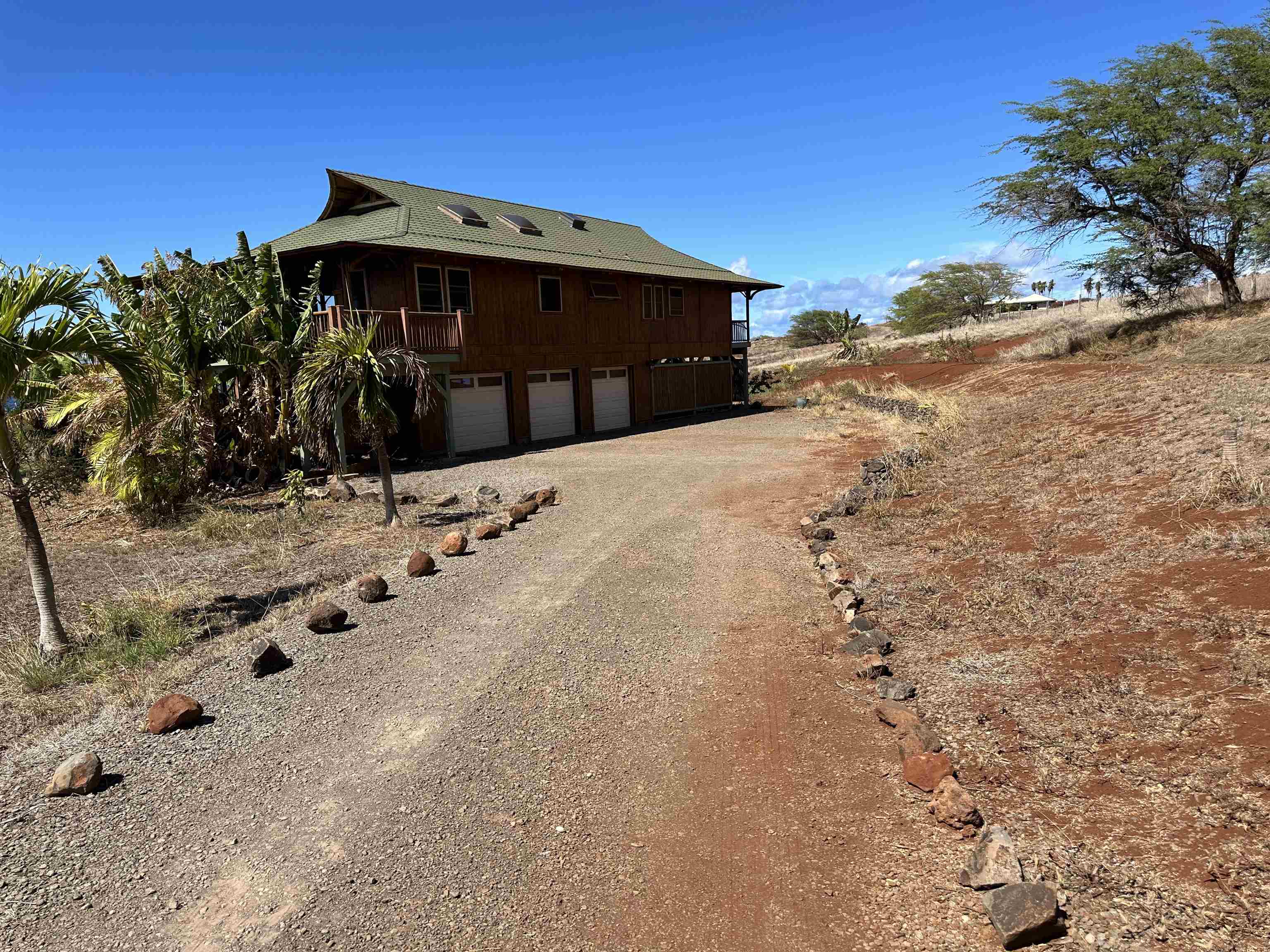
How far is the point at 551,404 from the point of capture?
25.2 metres

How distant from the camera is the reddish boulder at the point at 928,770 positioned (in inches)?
172

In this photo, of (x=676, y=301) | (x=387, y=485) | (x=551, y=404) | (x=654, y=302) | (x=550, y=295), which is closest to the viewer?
(x=387, y=485)

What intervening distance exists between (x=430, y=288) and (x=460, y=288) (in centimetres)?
Result: 106

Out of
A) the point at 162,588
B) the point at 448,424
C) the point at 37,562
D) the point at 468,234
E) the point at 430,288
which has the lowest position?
the point at 162,588

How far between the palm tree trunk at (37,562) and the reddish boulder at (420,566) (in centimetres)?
345

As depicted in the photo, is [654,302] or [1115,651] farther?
[654,302]

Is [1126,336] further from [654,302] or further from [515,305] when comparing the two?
[515,305]

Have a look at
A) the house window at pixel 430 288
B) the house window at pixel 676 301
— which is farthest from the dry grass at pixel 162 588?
the house window at pixel 676 301

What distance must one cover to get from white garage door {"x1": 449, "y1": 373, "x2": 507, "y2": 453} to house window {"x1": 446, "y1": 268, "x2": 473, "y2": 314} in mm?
2003

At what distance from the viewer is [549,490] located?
14062 millimetres

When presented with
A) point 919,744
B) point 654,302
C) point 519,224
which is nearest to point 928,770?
point 919,744

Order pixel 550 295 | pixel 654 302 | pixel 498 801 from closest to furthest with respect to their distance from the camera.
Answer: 1. pixel 498 801
2. pixel 550 295
3. pixel 654 302

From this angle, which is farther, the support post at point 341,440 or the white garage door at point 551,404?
the white garage door at point 551,404

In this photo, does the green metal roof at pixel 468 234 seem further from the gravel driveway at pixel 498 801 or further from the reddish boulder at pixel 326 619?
the gravel driveway at pixel 498 801
